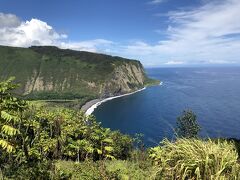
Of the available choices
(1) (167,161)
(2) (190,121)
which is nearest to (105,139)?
(1) (167,161)

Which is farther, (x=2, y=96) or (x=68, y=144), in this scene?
(x=68, y=144)

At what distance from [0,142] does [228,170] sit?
1015 centimetres

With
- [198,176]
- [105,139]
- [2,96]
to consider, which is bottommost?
[105,139]

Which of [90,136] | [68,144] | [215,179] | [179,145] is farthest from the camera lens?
[90,136]

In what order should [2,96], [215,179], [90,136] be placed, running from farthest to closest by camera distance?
[90,136] < [2,96] < [215,179]

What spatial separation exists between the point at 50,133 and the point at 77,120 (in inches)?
270

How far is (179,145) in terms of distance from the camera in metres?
12.6

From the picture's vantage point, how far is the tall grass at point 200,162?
11289mm

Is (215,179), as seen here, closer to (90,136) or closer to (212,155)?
(212,155)

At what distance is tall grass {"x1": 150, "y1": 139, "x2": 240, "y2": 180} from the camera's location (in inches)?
444

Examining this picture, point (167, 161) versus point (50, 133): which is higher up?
point (167, 161)

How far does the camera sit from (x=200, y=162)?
1153cm

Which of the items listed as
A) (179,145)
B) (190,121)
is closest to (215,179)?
(179,145)

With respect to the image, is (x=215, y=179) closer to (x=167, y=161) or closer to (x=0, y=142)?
(x=167, y=161)
